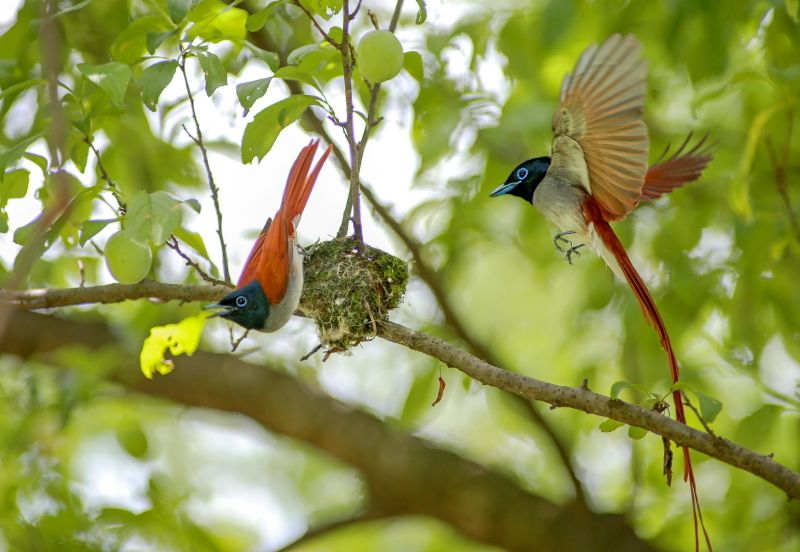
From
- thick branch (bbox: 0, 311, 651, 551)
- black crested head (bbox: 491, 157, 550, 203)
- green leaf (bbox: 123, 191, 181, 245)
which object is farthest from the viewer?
thick branch (bbox: 0, 311, 651, 551)

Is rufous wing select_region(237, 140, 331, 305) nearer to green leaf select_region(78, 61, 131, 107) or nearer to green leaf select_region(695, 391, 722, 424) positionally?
green leaf select_region(78, 61, 131, 107)

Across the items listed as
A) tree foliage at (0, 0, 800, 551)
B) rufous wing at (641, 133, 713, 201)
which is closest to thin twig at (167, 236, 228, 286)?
tree foliage at (0, 0, 800, 551)

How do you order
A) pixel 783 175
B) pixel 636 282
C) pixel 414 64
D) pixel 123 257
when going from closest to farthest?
pixel 123 257 → pixel 414 64 → pixel 636 282 → pixel 783 175

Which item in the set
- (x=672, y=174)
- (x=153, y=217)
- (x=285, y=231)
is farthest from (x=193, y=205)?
(x=672, y=174)

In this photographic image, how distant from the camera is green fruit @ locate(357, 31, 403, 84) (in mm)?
2963

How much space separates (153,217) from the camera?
2.80 m

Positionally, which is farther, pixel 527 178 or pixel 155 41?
pixel 527 178

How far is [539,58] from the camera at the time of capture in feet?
18.0

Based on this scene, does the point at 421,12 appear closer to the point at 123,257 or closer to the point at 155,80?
the point at 155,80

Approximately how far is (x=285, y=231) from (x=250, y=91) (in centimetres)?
148

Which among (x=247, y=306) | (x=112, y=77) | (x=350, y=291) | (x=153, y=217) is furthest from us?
(x=247, y=306)

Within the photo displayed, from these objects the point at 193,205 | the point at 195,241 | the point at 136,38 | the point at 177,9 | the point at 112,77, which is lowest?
the point at 193,205

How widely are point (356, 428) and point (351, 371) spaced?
7.30ft

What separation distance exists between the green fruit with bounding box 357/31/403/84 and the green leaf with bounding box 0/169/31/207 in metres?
1.26
